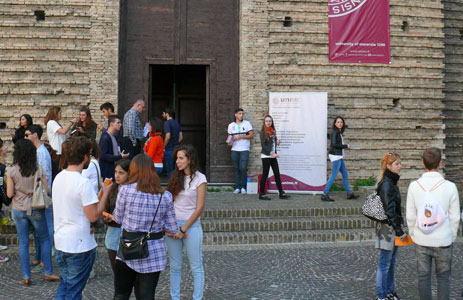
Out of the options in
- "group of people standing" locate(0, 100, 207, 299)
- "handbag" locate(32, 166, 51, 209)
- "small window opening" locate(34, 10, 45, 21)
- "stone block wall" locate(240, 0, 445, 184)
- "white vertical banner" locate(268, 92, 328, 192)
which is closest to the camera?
"group of people standing" locate(0, 100, 207, 299)

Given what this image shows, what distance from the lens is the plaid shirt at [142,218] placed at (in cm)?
354

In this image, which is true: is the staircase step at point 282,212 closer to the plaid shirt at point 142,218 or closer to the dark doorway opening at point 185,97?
the plaid shirt at point 142,218

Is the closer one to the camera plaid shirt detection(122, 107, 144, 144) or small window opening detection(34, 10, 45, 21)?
plaid shirt detection(122, 107, 144, 144)

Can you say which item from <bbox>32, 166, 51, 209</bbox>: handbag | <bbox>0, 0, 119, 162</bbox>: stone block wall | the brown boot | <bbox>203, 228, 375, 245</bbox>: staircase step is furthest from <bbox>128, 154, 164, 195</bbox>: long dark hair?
<bbox>0, 0, 119, 162</bbox>: stone block wall

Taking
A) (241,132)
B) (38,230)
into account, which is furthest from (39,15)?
(38,230)

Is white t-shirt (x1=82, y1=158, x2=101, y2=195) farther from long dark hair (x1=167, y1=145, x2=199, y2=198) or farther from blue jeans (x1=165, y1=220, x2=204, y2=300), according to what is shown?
blue jeans (x1=165, y1=220, x2=204, y2=300)

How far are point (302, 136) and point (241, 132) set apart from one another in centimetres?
145

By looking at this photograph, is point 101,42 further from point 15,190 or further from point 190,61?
point 15,190

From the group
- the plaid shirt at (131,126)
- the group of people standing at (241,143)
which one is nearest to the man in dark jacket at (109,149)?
the plaid shirt at (131,126)

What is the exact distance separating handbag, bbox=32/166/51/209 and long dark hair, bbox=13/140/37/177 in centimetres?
9

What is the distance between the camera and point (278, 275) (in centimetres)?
589

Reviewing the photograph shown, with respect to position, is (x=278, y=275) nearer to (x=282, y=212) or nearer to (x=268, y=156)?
(x=282, y=212)

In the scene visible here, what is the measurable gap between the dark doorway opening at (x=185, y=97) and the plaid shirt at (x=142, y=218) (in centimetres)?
1005

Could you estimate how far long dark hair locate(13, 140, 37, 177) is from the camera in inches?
215
